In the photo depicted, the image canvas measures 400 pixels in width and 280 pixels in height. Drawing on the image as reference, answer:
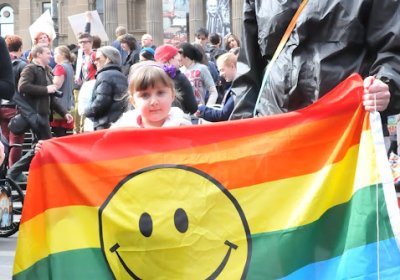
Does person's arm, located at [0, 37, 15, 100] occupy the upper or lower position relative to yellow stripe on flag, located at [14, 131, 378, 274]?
upper

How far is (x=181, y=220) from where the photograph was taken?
4.15 meters

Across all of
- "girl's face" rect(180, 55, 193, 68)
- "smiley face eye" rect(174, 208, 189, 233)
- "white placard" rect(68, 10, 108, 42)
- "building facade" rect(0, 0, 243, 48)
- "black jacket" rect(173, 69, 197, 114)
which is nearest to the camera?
"smiley face eye" rect(174, 208, 189, 233)

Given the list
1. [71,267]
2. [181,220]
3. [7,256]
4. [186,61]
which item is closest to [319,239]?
[181,220]

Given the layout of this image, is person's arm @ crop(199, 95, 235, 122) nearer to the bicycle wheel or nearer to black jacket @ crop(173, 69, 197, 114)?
black jacket @ crop(173, 69, 197, 114)

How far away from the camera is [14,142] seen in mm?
13742

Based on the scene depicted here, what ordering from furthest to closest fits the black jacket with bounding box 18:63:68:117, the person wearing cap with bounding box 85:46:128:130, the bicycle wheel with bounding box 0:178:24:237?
the black jacket with bounding box 18:63:68:117, the person wearing cap with bounding box 85:46:128:130, the bicycle wheel with bounding box 0:178:24:237

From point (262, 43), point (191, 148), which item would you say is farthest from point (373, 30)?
point (191, 148)

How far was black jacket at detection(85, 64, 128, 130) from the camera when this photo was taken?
1121 centimetres

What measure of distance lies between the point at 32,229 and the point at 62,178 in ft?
0.90

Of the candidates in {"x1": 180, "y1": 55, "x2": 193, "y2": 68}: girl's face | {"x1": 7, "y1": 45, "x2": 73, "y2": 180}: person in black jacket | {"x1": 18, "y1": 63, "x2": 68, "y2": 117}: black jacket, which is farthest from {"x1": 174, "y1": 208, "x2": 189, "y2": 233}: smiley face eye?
{"x1": 180, "y1": 55, "x2": 193, "y2": 68}: girl's face

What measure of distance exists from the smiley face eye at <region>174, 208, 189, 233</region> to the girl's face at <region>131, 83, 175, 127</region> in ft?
2.35

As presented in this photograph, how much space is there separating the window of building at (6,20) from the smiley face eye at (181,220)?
63.2 metres

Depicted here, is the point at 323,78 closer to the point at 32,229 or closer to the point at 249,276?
the point at 249,276

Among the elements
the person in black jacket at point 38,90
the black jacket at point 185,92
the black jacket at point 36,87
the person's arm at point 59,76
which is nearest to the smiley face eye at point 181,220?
the black jacket at point 185,92
